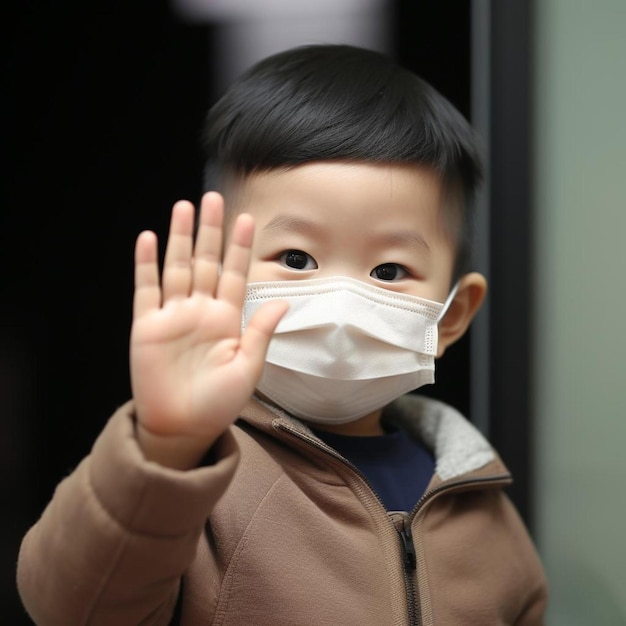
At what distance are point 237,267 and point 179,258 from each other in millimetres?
54

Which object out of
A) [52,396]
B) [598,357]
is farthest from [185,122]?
[598,357]

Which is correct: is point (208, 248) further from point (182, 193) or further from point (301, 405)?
point (182, 193)

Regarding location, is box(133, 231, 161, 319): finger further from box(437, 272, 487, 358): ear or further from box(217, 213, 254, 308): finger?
box(437, 272, 487, 358): ear

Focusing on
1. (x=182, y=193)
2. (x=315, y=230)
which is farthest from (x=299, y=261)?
(x=182, y=193)

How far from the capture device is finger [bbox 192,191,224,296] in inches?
28.3

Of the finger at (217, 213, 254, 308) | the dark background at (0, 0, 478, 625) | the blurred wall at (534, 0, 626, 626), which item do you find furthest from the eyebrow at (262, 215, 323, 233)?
the dark background at (0, 0, 478, 625)

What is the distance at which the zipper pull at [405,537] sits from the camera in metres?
0.89

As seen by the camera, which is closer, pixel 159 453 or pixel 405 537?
pixel 159 453

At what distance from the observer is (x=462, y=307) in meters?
1.09

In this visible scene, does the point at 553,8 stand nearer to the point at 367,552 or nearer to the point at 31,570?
the point at 367,552

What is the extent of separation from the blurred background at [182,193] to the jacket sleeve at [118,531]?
73 cm

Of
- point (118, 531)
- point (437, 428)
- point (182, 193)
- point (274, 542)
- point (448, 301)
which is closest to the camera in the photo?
point (118, 531)

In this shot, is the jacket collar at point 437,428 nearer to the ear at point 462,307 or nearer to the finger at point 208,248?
Result: the ear at point 462,307

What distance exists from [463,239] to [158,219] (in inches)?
25.7
